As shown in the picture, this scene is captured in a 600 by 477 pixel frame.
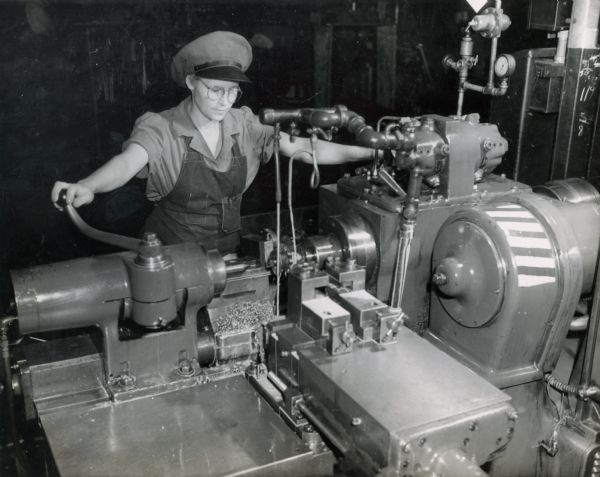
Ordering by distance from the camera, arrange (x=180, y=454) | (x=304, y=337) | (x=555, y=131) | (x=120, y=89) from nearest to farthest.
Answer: (x=180, y=454)
(x=304, y=337)
(x=555, y=131)
(x=120, y=89)

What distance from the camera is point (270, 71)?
3.66 metres

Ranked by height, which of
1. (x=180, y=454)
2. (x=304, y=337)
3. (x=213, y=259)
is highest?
(x=213, y=259)

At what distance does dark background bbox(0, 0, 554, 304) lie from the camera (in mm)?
3197

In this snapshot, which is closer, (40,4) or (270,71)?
(40,4)

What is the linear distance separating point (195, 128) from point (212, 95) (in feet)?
0.57

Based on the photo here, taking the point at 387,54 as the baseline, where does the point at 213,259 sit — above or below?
below

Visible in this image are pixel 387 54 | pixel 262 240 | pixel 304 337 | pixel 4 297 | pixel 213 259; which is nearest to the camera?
pixel 304 337

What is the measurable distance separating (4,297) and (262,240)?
2.19m

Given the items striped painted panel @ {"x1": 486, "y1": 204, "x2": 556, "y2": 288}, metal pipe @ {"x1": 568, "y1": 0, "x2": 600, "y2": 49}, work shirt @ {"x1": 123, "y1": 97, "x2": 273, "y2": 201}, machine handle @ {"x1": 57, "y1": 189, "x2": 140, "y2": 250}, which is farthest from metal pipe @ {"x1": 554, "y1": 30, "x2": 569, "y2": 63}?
machine handle @ {"x1": 57, "y1": 189, "x2": 140, "y2": 250}

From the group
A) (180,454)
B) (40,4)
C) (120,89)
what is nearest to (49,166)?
(120,89)

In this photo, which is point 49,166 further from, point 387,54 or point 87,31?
point 387,54

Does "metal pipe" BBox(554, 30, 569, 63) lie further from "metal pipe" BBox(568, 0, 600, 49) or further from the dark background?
the dark background

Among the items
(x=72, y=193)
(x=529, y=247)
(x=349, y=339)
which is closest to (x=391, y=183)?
(x=529, y=247)

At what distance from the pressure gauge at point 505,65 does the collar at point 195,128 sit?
1201mm
